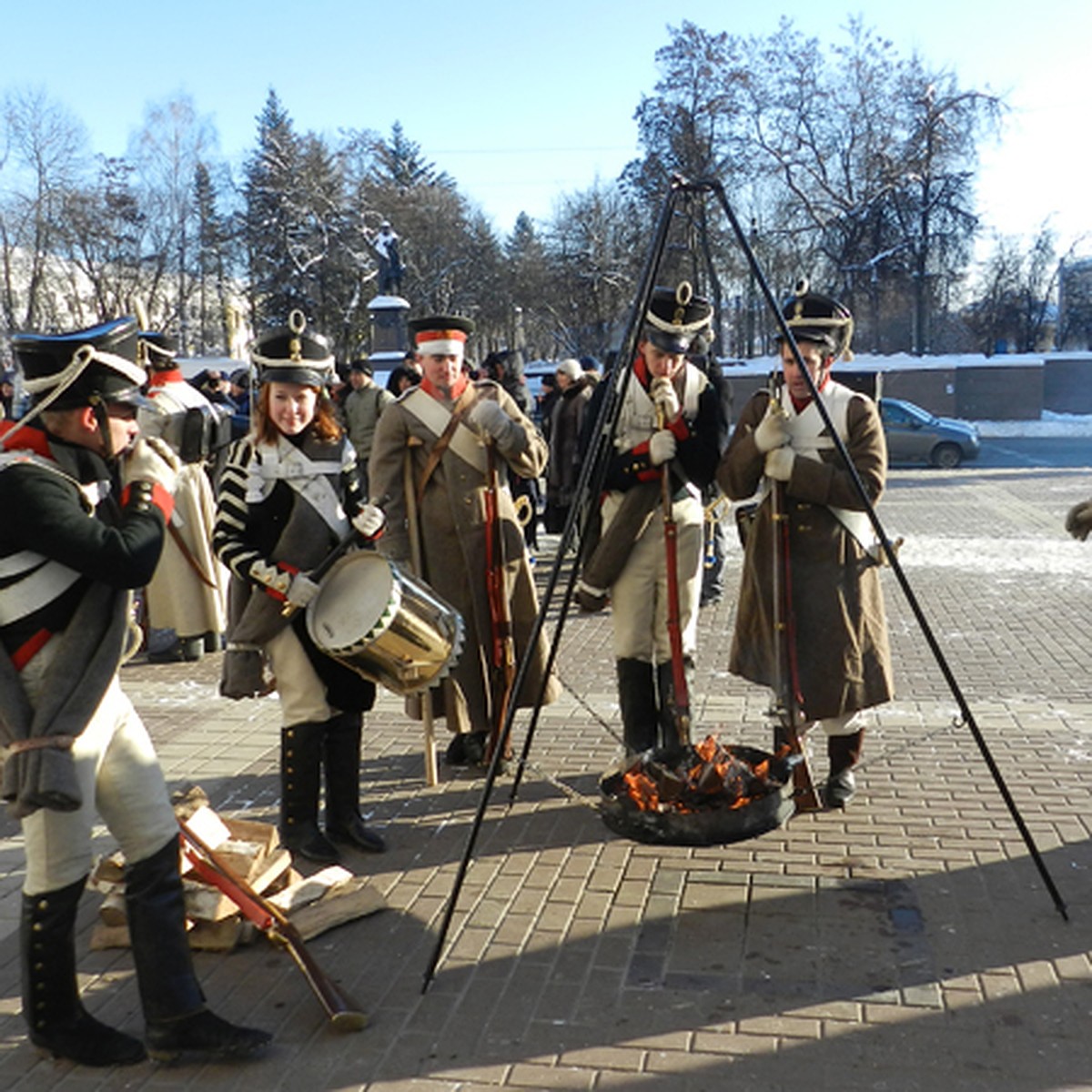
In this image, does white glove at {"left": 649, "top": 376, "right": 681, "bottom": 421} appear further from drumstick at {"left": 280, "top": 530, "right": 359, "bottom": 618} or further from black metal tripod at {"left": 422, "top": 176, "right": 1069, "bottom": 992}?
drumstick at {"left": 280, "top": 530, "right": 359, "bottom": 618}

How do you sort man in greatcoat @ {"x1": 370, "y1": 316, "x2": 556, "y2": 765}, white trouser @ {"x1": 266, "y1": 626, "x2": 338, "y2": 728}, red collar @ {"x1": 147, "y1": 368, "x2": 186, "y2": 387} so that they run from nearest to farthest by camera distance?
white trouser @ {"x1": 266, "y1": 626, "x2": 338, "y2": 728}
man in greatcoat @ {"x1": 370, "y1": 316, "x2": 556, "y2": 765}
red collar @ {"x1": 147, "y1": 368, "x2": 186, "y2": 387}

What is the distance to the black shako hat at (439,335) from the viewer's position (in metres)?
5.27

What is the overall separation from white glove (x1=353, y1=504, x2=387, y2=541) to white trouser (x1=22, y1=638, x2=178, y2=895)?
4.59 ft

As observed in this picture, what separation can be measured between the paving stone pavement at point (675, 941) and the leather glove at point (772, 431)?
1.58 m

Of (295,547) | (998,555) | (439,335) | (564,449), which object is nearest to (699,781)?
(295,547)

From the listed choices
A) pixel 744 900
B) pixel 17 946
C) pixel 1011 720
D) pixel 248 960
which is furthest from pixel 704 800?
pixel 1011 720

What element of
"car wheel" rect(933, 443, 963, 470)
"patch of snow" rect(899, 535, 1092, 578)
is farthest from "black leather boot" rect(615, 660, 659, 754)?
"car wheel" rect(933, 443, 963, 470)

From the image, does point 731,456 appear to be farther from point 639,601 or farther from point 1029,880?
point 1029,880

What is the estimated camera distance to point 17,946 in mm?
A: 3969

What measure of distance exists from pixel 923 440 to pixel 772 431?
19539 mm

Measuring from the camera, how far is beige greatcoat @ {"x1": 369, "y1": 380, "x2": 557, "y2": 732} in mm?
5375

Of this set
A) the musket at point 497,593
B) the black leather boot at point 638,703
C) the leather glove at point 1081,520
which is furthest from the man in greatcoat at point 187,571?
the leather glove at point 1081,520

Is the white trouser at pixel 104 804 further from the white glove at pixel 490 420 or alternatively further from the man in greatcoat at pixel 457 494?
the white glove at pixel 490 420

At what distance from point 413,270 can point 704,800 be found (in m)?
44.9
